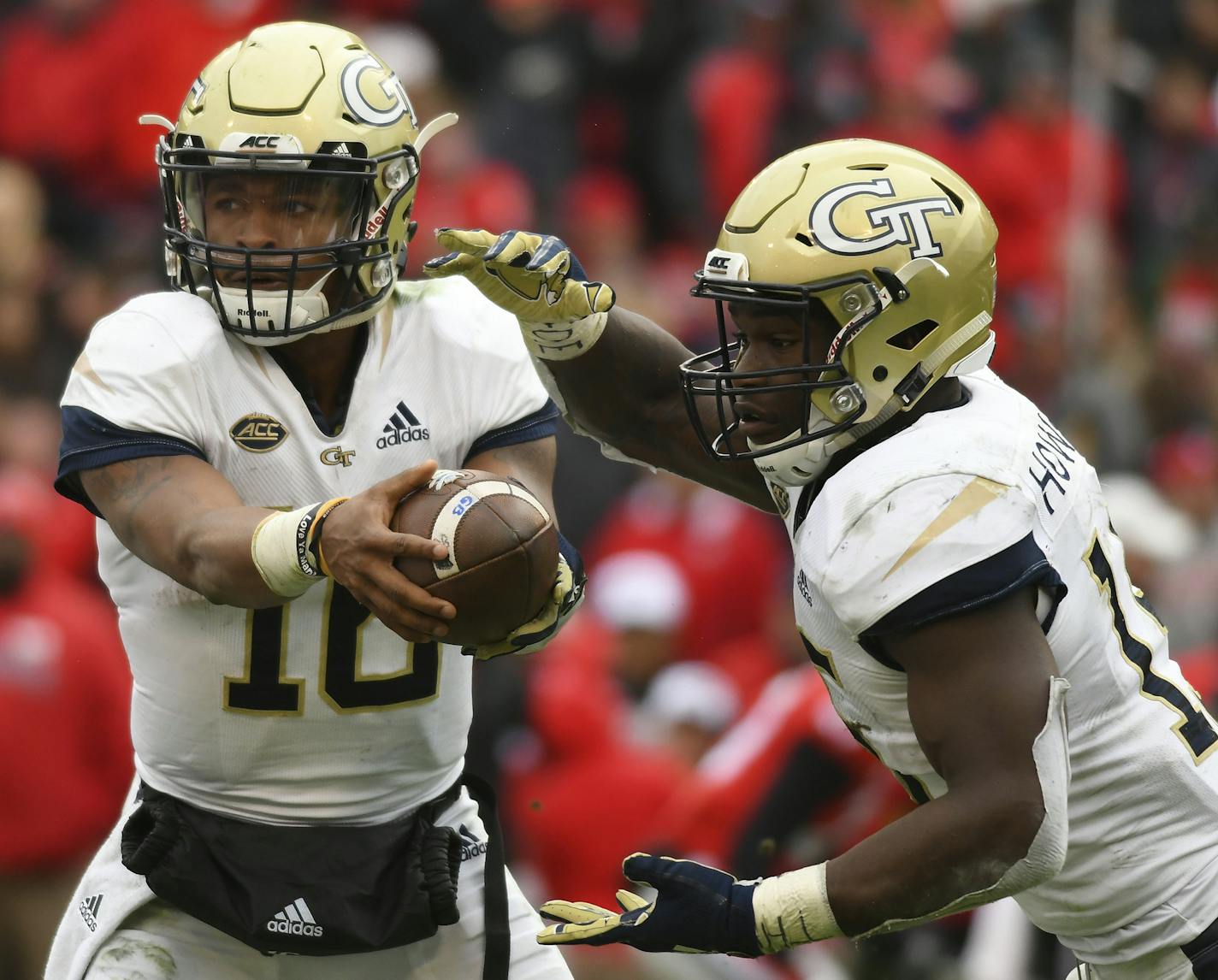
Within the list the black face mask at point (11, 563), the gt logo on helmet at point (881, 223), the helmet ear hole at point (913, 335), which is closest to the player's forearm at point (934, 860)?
the helmet ear hole at point (913, 335)

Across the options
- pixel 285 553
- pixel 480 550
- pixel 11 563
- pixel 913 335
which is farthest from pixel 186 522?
pixel 11 563

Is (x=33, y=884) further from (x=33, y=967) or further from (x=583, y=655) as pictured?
(x=583, y=655)

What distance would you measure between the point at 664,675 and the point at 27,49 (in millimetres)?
4213

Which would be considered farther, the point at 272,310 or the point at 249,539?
the point at 272,310

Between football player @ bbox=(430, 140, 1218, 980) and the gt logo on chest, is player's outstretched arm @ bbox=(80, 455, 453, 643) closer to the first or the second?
the gt logo on chest

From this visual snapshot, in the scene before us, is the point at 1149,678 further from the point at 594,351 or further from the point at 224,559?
the point at 224,559

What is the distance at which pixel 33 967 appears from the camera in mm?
6223

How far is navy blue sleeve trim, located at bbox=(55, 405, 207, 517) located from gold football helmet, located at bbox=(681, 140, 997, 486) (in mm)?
950

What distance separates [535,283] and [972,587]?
1167 millimetres

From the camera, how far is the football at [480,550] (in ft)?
10.5

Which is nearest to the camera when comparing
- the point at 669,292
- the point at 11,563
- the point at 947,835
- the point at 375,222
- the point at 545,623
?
the point at 947,835

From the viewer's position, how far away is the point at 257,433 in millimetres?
3555

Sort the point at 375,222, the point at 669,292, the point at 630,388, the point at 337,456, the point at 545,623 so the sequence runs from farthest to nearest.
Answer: the point at 669,292 < the point at 630,388 < the point at 375,222 < the point at 337,456 < the point at 545,623

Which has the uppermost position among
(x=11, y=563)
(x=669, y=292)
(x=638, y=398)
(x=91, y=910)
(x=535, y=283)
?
(x=535, y=283)
